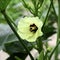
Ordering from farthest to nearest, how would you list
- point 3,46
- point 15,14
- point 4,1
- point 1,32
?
point 15,14 < point 1,32 < point 3,46 < point 4,1

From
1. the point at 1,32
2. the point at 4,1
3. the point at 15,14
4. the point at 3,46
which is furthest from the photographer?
the point at 15,14

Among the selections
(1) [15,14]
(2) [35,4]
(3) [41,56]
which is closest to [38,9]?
(2) [35,4]

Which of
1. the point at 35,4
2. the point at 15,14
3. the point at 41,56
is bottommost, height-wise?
the point at 41,56

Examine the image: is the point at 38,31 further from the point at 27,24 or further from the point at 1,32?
the point at 1,32

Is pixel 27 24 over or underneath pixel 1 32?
underneath

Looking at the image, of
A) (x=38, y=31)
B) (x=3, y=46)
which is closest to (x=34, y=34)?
(x=38, y=31)

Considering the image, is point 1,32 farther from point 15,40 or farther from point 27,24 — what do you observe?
point 27,24

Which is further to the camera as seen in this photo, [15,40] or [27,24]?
[15,40]
